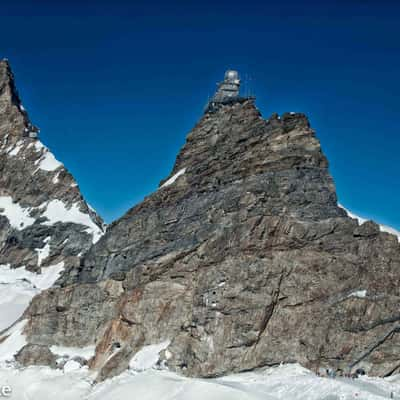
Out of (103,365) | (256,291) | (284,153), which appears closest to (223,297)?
(256,291)

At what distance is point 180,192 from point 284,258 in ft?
64.6

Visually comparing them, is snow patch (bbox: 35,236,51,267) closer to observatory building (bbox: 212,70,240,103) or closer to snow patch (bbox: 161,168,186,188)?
snow patch (bbox: 161,168,186,188)

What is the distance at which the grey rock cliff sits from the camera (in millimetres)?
120750

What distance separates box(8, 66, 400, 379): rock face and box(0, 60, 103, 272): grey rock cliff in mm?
37395

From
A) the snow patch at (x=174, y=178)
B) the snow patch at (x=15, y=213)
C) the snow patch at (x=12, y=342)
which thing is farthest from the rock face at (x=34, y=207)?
the snow patch at (x=174, y=178)

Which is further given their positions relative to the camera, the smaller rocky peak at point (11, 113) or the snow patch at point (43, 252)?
the smaller rocky peak at point (11, 113)

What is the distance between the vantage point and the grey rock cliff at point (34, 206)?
4754 inches

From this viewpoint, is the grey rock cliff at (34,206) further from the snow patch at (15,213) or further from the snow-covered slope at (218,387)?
the snow-covered slope at (218,387)

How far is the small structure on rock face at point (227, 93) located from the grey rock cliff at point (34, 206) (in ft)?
127

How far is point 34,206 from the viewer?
429 feet

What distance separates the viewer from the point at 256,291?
61938 millimetres

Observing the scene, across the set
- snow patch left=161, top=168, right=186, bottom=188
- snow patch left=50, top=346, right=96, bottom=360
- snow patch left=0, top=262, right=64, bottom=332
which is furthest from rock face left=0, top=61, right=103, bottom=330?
snow patch left=50, top=346, right=96, bottom=360

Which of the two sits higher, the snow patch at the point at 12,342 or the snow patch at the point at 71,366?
the snow patch at the point at 12,342

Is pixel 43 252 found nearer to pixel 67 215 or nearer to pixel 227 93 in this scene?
pixel 67 215
